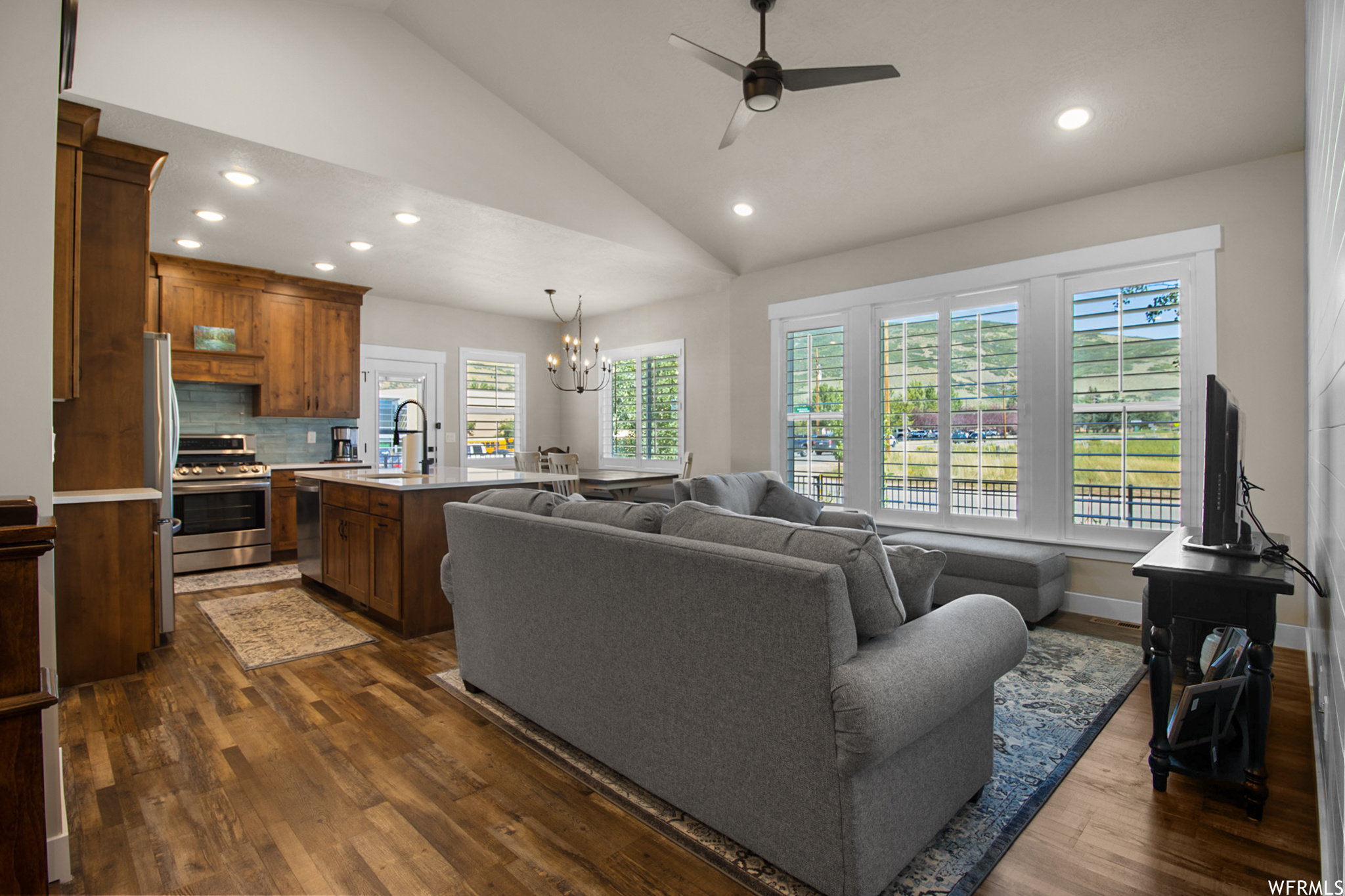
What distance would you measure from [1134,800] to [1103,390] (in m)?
2.74

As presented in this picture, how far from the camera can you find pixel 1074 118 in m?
3.46

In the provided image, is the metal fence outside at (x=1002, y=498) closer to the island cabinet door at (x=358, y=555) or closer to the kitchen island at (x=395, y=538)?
the kitchen island at (x=395, y=538)

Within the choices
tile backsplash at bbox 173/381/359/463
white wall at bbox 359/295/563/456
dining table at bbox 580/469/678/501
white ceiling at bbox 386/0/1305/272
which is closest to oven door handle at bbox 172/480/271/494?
tile backsplash at bbox 173/381/359/463

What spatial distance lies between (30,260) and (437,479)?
2.32m

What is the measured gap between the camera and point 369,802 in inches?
76.8

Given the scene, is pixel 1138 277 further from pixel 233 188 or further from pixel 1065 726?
pixel 233 188

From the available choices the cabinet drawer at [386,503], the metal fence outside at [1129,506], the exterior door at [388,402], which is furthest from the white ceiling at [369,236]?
the metal fence outside at [1129,506]

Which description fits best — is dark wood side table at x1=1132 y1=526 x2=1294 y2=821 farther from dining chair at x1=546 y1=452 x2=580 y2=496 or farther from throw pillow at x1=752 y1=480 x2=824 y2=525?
dining chair at x1=546 y1=452 x2=580 y2=496

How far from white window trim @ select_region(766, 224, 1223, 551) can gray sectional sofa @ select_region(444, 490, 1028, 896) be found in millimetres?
2707

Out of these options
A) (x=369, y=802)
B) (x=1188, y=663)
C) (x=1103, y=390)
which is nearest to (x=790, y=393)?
(x=1103, y=390)

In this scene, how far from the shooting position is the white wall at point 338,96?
2.99 metres

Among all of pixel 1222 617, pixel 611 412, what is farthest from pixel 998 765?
pixel 611 412

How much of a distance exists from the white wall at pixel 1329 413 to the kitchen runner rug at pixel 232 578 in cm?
571

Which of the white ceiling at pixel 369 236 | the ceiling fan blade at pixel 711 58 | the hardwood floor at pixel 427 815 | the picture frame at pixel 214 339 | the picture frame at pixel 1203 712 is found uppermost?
the ceiling fan blade at pixel 711 58
